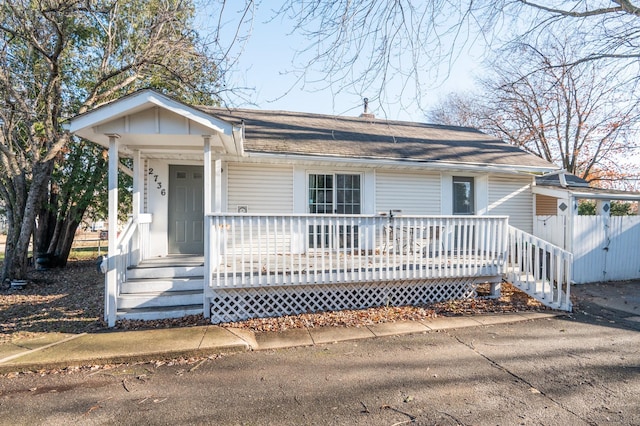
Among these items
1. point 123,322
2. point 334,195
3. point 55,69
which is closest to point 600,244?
point 334,195

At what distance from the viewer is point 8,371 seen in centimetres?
377

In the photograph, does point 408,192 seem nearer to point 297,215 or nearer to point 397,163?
point 397,163

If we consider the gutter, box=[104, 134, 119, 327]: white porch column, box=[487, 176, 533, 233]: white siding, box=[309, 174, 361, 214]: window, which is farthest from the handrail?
box=[487, 176, 533, 233]: white siding

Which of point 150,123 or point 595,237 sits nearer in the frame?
point 150,123

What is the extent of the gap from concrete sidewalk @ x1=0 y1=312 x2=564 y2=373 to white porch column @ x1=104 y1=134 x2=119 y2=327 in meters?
0.40

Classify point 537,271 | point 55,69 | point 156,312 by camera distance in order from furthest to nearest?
1. point 55,69
2. point 537,271
3. point 156,312

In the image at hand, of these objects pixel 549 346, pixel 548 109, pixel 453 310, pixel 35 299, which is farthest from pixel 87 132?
pixel 548 109

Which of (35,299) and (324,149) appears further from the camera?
(324,149)

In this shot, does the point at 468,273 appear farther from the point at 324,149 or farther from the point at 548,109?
the point at 548,109

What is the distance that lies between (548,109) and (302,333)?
76.8ft

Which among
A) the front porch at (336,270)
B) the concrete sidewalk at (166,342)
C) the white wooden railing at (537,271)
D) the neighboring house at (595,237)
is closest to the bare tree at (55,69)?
the front porch at (336,270)

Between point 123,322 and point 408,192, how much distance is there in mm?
7195

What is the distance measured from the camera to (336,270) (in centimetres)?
577

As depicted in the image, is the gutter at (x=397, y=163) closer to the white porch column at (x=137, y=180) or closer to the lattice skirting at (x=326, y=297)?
the white porch column at (x=137, y=180)
